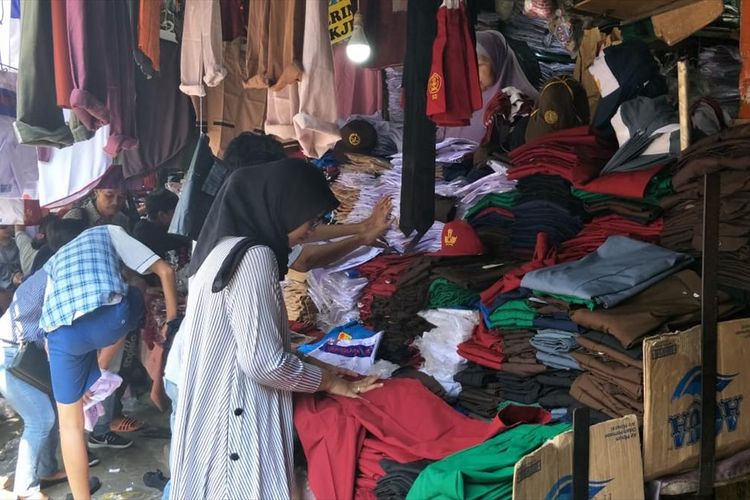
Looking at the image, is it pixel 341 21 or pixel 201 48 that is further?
pixel 341 21

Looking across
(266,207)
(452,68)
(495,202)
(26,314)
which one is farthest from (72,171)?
(495,202)

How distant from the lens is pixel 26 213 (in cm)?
262

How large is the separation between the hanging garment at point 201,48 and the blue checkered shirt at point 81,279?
695mm

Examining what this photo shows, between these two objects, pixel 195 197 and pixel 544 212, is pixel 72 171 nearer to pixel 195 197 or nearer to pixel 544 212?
pixel 195 197

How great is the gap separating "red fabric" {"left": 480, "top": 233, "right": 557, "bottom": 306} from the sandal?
4.89ft

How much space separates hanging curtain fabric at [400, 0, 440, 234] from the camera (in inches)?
99.5

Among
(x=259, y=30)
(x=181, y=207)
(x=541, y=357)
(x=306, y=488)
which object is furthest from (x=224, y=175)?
(x=541, y=357)

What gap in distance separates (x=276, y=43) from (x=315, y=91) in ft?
0.75

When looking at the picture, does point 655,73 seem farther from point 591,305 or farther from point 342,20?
point 342,20

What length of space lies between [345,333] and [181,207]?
92cm

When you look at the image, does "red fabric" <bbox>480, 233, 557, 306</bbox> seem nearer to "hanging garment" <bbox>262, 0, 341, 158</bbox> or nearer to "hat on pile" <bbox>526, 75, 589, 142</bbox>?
"hat on pile" <bbox>526, 75, 589, 142</bbox>

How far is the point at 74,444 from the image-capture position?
2.61m

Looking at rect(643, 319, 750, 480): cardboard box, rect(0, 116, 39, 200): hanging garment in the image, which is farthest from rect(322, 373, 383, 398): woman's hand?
rect(0, 116, 39, 200): hanging garment

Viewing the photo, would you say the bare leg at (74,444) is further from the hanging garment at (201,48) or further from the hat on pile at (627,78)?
the hat on pile at (627,78)
